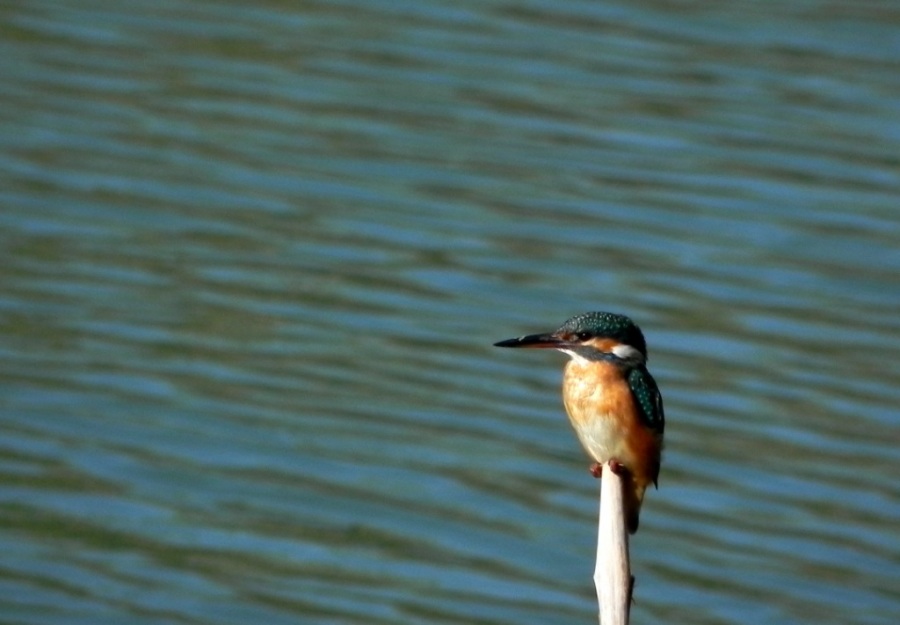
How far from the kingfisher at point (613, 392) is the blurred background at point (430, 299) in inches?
115

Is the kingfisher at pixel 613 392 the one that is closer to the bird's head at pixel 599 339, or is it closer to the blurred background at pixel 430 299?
the bird's head at pixel 599 339

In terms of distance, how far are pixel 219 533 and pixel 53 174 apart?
390 cm

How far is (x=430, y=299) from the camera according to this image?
10148mm

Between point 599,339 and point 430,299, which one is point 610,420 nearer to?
point 599,339

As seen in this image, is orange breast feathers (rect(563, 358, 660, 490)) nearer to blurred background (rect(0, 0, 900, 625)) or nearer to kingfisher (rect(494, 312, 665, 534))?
kingfisher (rect(494, 312, 665, 534))

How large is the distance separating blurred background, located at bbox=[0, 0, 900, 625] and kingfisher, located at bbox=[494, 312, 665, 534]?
9.55ft

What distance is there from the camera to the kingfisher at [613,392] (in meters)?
4.47

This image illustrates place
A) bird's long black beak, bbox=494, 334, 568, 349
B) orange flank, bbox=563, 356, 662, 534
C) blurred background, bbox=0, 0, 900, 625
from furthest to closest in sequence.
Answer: blurred background, bbox=0, 0, 900, 625, orange flank, bbox=563, 356, 662, 534, bird's long black beak, bbox=494, 334, 568, 349

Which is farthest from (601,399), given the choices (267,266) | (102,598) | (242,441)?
(267,266)

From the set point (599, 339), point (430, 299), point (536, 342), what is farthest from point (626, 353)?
point (430, 299)

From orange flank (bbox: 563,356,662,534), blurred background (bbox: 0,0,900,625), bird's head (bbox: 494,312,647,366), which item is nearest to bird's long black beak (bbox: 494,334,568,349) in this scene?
bird's head (bbox: 494,312,647,366)

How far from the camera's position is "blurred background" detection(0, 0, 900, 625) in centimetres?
776

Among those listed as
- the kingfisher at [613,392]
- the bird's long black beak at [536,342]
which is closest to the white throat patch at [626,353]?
the kingfisher at [613,392]

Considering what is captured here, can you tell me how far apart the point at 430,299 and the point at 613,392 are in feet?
18.6
